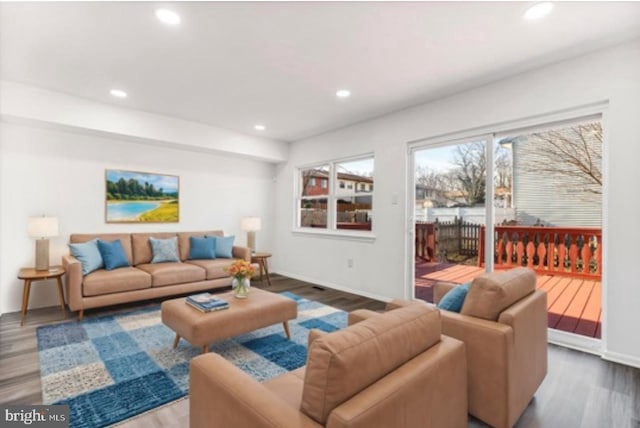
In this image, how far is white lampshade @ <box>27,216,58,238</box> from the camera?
3.53 meters

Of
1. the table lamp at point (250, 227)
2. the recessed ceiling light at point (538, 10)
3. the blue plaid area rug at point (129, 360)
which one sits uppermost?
the recessed ceiling light at point (538, 10)

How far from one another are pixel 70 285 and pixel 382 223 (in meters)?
3.76

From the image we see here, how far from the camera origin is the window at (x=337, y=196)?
189 inches

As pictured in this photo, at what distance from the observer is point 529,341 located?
1.84m

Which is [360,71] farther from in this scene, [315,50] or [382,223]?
[382,223]

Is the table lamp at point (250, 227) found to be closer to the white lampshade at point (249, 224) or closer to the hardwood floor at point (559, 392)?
the white lampshade at point (249, 224)

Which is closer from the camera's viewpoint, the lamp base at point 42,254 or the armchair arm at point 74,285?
the armchair arm at point 74,285

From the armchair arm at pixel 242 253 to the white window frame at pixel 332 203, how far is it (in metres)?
1.11

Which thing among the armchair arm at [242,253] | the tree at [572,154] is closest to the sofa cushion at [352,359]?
the tree at [572,154]

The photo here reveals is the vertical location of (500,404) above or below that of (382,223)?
below

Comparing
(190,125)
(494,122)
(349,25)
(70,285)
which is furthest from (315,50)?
(70,285)

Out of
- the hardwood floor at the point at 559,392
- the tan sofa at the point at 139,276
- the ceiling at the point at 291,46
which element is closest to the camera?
the hardwood floor at the point at 559,392

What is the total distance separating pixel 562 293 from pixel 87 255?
5.64 meters

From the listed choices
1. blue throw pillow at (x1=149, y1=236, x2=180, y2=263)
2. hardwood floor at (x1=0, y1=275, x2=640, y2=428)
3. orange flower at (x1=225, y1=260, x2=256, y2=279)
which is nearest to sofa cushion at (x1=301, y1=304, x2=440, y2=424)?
hardwood floor at (x1=0, y1=275, x2=640, y2=428)
